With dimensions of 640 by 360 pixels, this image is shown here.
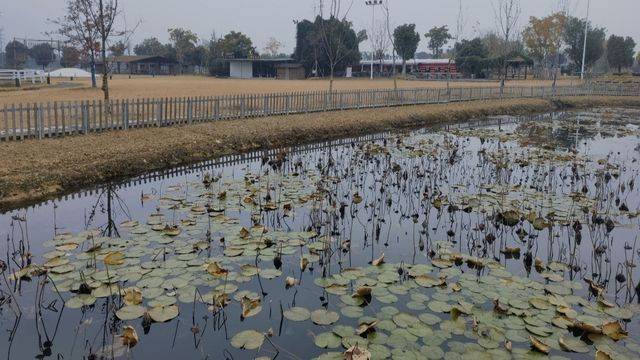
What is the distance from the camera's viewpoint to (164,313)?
484 centimetres

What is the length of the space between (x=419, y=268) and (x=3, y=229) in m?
5.70

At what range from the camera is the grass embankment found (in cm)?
942

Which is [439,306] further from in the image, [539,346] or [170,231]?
[170,231]

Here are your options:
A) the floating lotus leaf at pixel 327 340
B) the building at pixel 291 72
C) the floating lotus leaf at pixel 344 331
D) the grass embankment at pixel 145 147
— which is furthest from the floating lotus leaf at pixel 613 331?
the building at pixel 291 72

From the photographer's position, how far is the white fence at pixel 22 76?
34.4m

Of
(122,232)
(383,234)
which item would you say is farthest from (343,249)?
(122,232)

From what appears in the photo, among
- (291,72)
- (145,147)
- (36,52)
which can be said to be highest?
(36,52)

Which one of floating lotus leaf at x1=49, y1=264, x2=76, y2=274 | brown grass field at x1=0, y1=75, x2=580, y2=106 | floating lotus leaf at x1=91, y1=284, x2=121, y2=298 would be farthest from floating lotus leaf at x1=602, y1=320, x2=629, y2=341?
brown grass field at x1=0, y1=75, x2=580, y2=106

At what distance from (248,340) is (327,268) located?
6.14ft

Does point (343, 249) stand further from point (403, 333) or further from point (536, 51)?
point (536, 51)

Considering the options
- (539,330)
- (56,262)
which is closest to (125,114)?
(56,262)

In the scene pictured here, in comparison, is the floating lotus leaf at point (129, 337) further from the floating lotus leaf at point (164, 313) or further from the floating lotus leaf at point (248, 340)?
the floating lotus leaf at point (248, 340)

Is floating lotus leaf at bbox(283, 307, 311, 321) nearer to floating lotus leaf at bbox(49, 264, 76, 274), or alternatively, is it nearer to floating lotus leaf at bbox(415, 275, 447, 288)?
floating lotus leaf at bbox(415, 275, 447, 288)

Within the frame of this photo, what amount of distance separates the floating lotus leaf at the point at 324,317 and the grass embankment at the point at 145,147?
6.12 m
